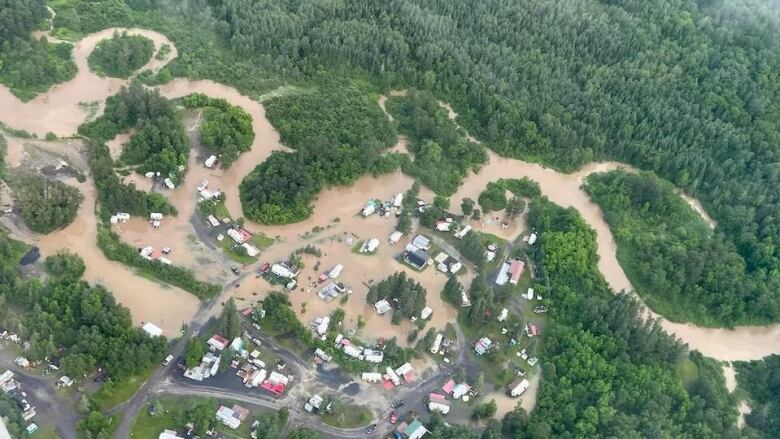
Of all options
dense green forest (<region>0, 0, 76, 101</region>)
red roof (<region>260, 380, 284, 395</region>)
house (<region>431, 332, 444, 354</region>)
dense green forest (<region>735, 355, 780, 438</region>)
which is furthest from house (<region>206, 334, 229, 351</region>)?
dense green forest (<region>735, 355, 780, 438</region>)

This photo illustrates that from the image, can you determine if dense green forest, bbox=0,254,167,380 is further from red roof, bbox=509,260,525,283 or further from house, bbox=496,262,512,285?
red roof, bbox=509,260,525,283

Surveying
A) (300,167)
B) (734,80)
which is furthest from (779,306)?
(300,167)

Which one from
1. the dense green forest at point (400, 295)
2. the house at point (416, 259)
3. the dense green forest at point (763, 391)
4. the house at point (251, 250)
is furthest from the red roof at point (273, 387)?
the dense green forest at point (763, 391)

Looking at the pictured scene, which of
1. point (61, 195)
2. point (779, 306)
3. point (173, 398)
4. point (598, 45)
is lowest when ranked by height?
point (173, 398)

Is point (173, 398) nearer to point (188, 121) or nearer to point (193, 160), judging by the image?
point (193, 160)

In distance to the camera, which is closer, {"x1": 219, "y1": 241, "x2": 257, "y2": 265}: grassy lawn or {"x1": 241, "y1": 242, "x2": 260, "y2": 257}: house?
{"x1": 219, "y1": 241, "x2": 257, "y2": 265}: grassy lawn

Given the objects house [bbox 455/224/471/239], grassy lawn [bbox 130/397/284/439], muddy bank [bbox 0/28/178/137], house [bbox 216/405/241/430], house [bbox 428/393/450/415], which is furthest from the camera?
muddy bank [bbox 0/28/178/137]

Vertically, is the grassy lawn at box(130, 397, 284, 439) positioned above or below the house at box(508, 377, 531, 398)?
below
